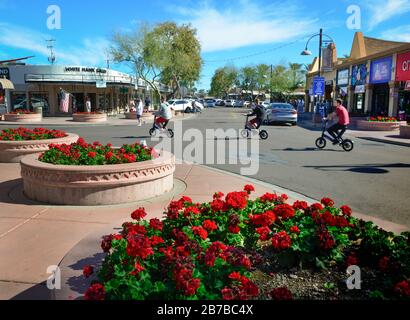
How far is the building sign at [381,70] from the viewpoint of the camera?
26172 mm

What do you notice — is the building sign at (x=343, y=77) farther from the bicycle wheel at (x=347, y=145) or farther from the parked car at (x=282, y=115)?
the bicycle wheel at (x=347, y=145)

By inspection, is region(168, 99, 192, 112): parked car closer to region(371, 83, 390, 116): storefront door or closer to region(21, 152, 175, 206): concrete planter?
region(371, 83, 390, 116): storefront door

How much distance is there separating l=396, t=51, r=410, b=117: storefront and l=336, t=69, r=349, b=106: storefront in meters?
9.39

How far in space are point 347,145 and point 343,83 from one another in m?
24.6

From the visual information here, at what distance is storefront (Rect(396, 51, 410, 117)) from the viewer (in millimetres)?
23703

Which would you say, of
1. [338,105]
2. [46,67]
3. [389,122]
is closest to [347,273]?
[338,105]

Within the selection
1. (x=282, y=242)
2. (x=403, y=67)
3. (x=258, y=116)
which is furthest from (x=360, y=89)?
(x=282, y=242)

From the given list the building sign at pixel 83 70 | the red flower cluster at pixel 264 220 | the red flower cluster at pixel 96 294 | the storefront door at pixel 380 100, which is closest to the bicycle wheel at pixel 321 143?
the red flower cluster at pixel 264 220

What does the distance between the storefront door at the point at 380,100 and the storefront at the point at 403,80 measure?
2304mm

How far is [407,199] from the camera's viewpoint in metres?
6.89

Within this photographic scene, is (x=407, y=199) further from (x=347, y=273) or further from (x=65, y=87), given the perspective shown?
(x=65, y=87)

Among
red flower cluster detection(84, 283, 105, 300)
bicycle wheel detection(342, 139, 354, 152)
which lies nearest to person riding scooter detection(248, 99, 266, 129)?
bicycle wheel detection(342, 139, 354, 152)

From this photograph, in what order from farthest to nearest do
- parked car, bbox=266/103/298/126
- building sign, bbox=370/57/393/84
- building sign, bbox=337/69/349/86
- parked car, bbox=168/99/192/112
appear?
1. parked car, bbox=168/99/192/112
2. building sign, bbox=337/69/349/86
3. building sign, bbox=370/57/393/84
4. parked car, bbox=266/103/298/126

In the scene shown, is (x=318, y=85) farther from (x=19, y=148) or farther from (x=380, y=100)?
(x=19, y=148)
